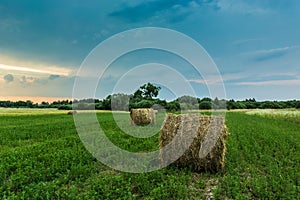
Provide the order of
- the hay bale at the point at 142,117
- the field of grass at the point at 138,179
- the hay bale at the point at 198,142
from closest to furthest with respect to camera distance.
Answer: the field of grass at the point at 138,179
the hay bale at the point at 198,142
the hay bale at the point at 142,117

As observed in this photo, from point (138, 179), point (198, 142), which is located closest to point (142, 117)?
point (198, 142)

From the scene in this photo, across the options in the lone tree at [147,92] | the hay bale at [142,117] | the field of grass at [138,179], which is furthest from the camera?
the lone tree at [147,92]

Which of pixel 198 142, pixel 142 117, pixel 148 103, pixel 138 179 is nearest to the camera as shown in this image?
Result: pixel 138 179

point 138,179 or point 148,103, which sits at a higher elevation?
point 148,103

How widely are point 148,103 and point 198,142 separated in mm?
33352

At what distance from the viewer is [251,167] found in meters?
7.74

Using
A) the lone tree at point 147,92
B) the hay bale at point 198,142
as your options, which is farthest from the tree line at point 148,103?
the hay bale at point 198,142

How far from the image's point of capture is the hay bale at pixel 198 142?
24.5ft

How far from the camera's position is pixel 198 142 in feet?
25.0

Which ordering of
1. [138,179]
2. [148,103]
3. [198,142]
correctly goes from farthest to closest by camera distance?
[148,103] < [198,142] < [138,179]

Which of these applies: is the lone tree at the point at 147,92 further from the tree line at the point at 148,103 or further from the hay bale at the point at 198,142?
the hay bale at the point at 198,142

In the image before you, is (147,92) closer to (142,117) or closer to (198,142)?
(142,117)

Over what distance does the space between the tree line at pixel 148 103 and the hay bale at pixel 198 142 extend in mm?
20856

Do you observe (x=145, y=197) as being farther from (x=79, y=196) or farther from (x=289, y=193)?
(x=289, y=193)
